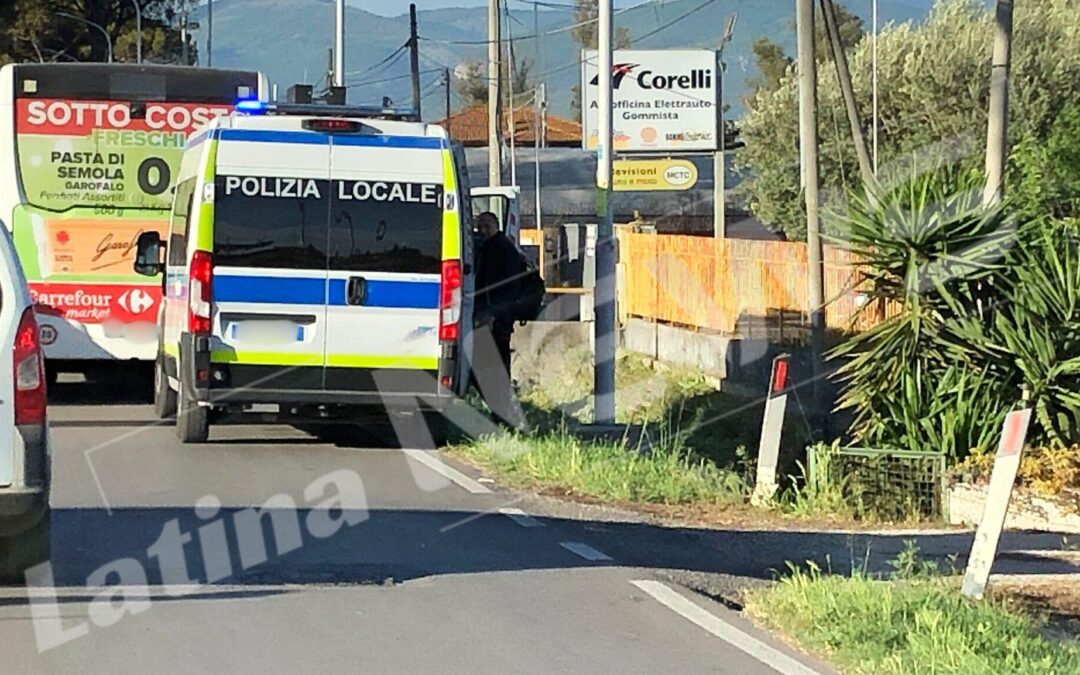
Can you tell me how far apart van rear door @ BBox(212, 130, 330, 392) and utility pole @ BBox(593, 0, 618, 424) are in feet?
13.4

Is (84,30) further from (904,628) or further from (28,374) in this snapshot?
(904,628)

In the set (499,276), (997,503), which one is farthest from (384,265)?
(997,503)

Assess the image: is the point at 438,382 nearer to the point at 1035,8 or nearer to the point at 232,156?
the point at 232,156

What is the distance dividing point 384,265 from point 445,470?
172cm

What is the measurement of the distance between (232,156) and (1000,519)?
722 cm

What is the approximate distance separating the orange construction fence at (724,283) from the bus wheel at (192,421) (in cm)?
1248

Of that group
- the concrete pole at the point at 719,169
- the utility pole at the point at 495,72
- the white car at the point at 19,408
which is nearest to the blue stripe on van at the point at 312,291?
the white car at the point at 19,408

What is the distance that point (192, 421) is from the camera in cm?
1450

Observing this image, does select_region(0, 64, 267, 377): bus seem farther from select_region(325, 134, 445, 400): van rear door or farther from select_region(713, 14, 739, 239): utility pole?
select_region(713, 14, 739, 239): utility pole

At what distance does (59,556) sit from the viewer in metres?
9.40

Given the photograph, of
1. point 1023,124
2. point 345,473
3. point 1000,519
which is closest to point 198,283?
point 345,473

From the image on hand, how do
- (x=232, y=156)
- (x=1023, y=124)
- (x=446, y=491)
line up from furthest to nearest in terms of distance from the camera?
(x=1023, y=124)
(x=232, y=156)
(x=446, y=491)

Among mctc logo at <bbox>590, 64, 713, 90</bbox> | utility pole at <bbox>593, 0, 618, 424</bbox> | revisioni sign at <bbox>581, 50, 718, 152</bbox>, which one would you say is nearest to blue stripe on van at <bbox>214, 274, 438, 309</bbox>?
utility pole at <bbox>593, 0, 618, 424</bbox>

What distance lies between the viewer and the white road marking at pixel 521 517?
36.5 feet
